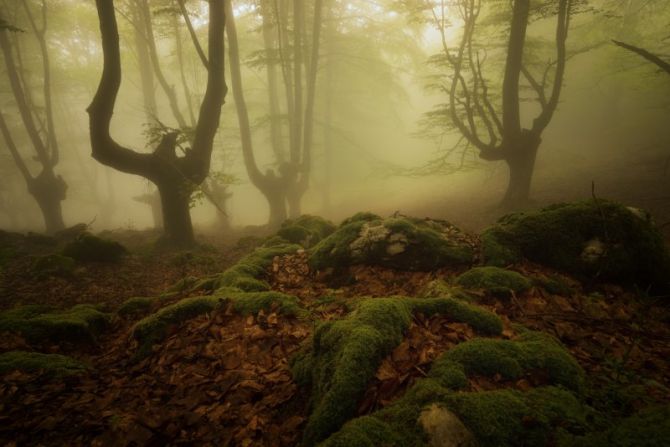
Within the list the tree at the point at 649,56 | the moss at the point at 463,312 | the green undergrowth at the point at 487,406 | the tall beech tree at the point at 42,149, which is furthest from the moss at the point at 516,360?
the tall beech tree at the point at 42,149

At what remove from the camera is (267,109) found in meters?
28.5

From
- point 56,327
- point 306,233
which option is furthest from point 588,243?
point 56,327

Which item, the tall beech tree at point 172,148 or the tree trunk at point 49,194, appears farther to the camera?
the tree trunk at point 49,194

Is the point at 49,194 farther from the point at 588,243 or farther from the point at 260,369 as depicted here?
the point at 588,243

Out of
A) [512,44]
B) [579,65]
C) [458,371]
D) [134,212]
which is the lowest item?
[134,212]

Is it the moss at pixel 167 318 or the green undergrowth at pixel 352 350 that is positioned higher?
the green undergrowth at pixel 352 350

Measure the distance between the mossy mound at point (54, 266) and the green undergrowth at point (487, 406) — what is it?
848 centimetres

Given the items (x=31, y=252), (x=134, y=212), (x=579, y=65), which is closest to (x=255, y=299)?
(x=31, y=252)

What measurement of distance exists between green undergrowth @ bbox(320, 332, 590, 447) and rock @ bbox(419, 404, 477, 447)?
3 cm

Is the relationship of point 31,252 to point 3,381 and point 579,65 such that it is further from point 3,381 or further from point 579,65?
point 579,65

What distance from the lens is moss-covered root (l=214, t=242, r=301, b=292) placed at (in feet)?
17.7

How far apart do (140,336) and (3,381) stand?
4.10 feet

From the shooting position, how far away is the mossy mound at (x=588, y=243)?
462 centimetres

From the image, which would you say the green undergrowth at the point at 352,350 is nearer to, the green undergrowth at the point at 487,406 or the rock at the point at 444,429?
the green undergrowth at the point at 487,406
